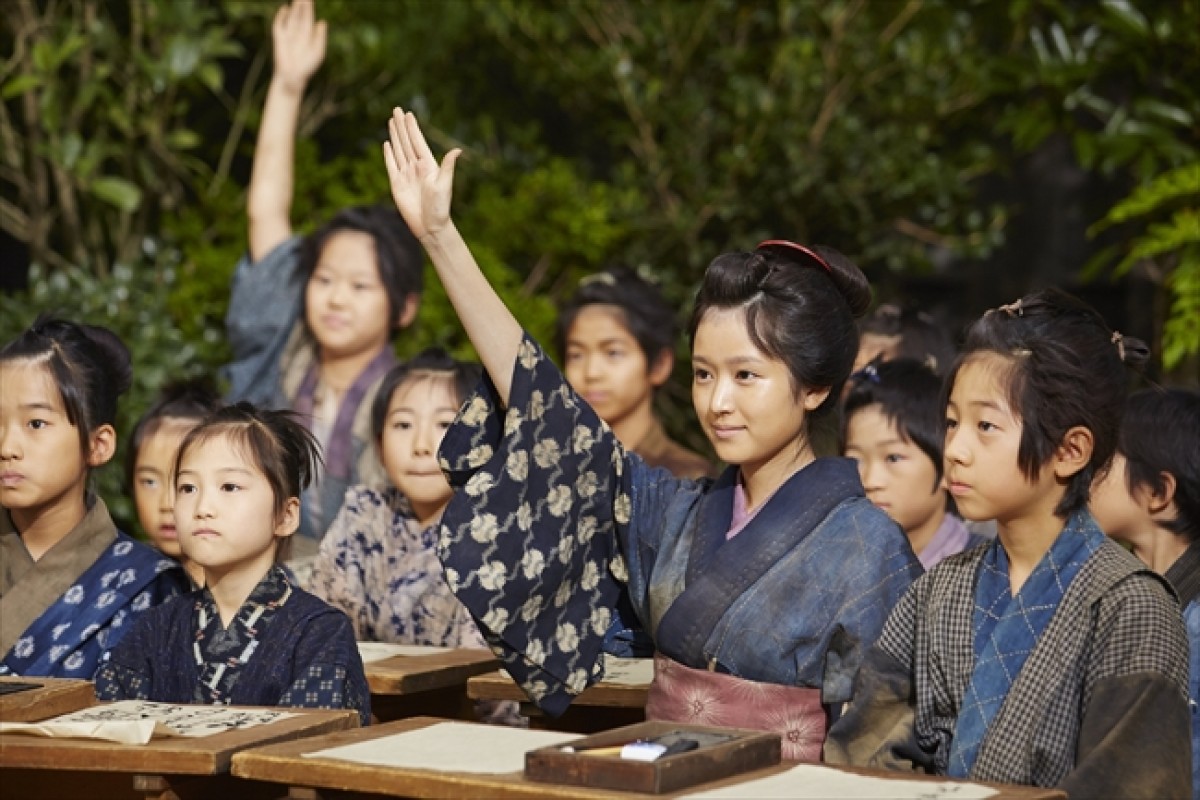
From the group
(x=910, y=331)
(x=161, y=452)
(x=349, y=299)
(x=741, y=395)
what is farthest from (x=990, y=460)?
(x=349, y=299)

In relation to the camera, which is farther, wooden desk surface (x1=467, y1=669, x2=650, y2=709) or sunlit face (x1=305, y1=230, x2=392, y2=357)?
sunlit face (x1=305, y1=230, x2=392, y2=357)

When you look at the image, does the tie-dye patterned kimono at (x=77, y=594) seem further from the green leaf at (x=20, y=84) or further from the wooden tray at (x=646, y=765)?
the green leaf at (x=20, y=84)

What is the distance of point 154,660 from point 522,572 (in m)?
0.88

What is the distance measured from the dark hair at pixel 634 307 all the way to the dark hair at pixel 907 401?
4.20 feet

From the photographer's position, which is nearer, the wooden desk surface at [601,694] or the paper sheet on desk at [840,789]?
the paper sheet on desk at [840,789]

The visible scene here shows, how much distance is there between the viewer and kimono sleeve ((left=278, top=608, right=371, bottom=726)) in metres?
3.80

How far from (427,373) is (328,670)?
159 centimetres

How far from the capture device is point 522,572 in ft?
12.3

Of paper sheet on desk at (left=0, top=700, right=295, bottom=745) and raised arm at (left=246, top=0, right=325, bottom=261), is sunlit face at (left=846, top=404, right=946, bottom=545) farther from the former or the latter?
raised arm at (left=246, top=0, right=325, bottom=261)

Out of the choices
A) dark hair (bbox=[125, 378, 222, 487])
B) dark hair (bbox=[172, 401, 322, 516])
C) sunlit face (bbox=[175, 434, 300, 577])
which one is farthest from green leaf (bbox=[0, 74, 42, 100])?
sunlit face (bbox=[175, 434, 300, 577])

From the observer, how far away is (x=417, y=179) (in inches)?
143

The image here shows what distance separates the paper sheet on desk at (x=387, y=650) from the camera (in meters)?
4.43

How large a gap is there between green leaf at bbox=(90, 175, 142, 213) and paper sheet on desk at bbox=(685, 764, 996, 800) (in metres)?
4.97

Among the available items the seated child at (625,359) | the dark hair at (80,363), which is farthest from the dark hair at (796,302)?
the seated child at (625,359)
